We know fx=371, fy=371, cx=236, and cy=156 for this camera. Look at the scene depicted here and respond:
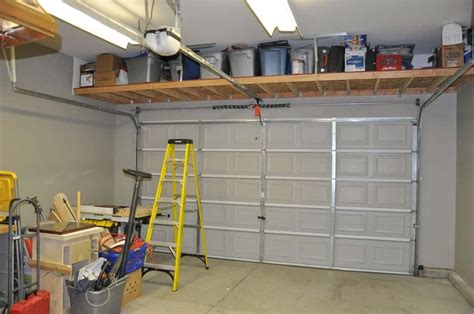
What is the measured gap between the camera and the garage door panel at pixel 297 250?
5549 mm

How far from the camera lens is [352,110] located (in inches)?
215

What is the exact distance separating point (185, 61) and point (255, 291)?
3.18 m

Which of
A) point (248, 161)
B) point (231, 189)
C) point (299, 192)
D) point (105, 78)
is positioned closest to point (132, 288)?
point (231, 189)

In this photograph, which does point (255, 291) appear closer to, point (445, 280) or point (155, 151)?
point (445, 280)

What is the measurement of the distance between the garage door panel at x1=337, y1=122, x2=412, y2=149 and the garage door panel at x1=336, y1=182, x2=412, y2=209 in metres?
0.55

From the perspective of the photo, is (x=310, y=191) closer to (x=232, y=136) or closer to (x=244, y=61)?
(x=232, y=136)

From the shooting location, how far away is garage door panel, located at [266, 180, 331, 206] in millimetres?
5551

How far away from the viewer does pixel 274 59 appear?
15.6ft

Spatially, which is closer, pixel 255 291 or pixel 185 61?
pixel 255 291

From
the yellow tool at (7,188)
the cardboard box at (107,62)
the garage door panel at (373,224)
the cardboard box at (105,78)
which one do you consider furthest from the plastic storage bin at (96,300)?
the garage door panel at (373,224)

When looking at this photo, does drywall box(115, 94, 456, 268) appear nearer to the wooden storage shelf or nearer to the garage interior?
the garage interior

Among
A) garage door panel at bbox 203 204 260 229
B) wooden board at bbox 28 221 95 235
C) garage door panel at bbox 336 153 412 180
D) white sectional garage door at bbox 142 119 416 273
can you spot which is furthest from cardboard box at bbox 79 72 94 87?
garage door panel at bbox 336 153 412 180

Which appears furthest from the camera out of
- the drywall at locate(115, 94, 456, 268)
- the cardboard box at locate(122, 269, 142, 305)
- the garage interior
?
the drywall at locate(115, 94, 456, 268)

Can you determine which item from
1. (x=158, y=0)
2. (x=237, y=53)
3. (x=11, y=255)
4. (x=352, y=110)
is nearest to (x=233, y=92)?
(x=237, y=53)
